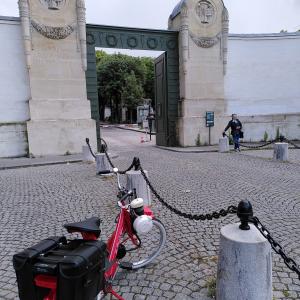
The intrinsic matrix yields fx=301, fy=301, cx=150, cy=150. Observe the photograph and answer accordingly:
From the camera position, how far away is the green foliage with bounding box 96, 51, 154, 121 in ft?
146

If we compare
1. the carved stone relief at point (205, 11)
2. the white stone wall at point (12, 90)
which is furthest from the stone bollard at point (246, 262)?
the carved stone relief at point (205, 11)

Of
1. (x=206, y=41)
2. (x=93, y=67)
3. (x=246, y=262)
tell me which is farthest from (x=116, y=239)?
(x=206, y=41)

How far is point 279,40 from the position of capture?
621 inches

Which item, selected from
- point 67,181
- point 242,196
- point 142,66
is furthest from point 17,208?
point 142,66

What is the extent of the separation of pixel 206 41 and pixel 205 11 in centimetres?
143

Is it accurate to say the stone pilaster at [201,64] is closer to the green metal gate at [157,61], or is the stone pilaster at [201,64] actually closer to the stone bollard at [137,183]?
the green metal gate at [157,61]

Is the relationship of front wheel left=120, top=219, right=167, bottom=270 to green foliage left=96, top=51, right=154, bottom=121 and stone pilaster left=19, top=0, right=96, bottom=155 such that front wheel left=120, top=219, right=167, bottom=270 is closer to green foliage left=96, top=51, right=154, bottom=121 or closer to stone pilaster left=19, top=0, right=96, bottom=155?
Answer: stone pilaster left=19, top=0, right=96, bottom=155

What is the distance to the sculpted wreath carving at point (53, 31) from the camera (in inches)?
472

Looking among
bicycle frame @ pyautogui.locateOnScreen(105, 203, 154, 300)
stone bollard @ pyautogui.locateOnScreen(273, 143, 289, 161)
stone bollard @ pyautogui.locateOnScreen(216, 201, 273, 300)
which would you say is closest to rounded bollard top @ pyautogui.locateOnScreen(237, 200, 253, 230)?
stone bollard @ pyautogui.locateOnScreen(216, 201, 273, 300)

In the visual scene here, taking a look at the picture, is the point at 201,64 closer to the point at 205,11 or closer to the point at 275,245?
the point at 205,11

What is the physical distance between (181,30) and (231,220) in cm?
1172

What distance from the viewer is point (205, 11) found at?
14586mm

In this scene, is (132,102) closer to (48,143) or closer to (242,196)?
(48,143)

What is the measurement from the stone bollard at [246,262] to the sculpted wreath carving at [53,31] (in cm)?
1201
